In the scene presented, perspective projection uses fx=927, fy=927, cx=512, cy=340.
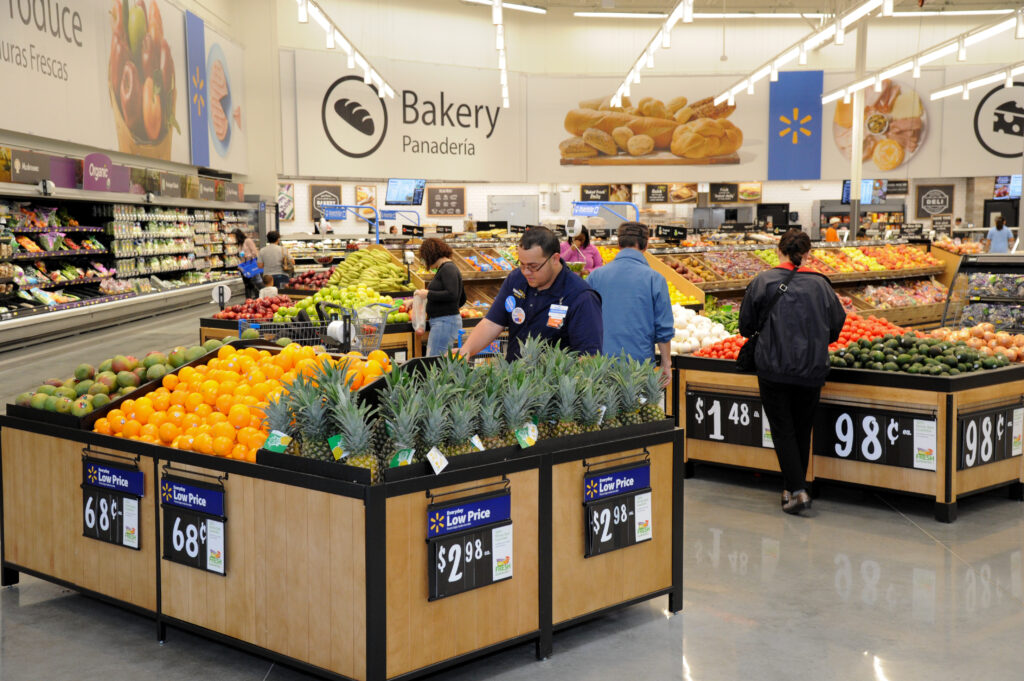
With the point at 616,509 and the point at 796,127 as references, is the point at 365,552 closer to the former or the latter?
the point at 616,509

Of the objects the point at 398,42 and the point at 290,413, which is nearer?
the point at 290,413

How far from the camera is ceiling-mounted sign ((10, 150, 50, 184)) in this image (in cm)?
1078

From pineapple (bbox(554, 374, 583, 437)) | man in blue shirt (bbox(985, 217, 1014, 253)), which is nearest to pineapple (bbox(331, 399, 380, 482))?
pineapple (bbox(554, 374, 583, 437))

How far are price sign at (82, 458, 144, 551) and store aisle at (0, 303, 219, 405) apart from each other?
5.01 m

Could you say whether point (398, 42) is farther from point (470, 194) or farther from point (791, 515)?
point (791, 515)

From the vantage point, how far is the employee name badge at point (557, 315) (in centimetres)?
406

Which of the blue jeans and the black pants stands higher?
the blue jeans

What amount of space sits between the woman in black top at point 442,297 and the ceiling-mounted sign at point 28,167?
21.0ft

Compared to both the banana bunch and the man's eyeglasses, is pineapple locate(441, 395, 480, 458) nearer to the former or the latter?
the man's eyeglasses

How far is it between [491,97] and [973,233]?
1182cm

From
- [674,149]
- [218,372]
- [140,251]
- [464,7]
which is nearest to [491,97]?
[464,7]

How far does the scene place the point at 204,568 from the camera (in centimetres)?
312

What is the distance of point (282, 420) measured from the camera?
295 cm

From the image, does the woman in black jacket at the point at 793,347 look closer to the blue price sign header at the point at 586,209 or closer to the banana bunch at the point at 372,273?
the banana bunch at the point at 372,273
